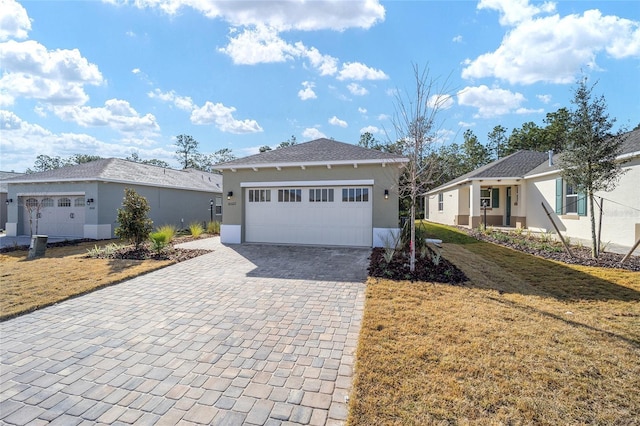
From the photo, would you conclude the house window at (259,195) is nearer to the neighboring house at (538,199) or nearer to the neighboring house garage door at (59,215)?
the neighboring house garage door at (59,215)

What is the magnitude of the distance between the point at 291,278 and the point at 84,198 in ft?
46.9

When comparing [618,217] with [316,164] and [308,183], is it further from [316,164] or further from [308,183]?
[308,183]

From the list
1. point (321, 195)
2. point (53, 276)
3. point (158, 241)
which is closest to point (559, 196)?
point (321, 195)

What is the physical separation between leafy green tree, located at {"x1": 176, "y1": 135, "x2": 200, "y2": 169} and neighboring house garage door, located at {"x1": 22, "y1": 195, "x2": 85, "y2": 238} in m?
36.3

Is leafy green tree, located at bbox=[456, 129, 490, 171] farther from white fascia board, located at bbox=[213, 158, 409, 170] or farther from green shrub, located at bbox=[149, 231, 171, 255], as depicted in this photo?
green shrub, located at bbox=[149, 231, 171, 255]

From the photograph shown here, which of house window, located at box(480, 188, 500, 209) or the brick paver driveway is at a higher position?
house window, located at box(480, 188, 500, 209)

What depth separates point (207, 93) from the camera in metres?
16.1

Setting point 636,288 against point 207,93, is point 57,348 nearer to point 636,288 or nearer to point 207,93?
point 636,288

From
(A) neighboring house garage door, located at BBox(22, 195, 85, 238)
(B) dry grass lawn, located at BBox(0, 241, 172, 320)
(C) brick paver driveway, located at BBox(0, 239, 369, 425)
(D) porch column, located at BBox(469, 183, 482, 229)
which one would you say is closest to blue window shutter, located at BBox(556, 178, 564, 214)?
(D) porch column, located at BBox(469, 183, 482, 229)

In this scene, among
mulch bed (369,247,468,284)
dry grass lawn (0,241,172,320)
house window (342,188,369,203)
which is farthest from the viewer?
house window (342,188,369,203)

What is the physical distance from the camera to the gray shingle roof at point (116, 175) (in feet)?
48.9

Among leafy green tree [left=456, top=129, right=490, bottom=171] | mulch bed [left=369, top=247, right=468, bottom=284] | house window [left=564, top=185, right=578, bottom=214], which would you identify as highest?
leafy green tree [left=456, top=129, right=490, bottom=171]

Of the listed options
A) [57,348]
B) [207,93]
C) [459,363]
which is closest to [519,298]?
[459,363]

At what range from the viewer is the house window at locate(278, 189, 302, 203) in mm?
11664
